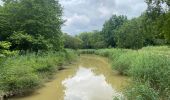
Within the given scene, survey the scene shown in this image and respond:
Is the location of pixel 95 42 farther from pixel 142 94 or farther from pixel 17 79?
pixel 142 94

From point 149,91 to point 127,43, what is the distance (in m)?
28.4

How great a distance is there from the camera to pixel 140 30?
31.8 metres

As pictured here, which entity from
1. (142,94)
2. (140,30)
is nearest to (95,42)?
(140,30)

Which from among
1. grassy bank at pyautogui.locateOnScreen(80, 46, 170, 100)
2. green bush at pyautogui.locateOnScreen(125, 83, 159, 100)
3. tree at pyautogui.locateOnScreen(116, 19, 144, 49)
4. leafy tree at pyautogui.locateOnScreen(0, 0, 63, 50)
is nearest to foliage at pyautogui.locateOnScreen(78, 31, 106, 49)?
tree at pyautogui.locateOnScreen(116, 19, 144, 49)

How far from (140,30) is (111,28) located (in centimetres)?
3357

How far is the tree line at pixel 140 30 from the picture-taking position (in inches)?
414

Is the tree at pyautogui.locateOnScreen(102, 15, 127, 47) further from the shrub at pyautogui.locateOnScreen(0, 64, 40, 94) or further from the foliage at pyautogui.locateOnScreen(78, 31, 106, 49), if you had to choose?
the shrub at pyautogui.locateOnScreen(0, 64, 40, 94)

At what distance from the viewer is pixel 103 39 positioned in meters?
67.2

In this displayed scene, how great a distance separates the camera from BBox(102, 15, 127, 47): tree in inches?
2530

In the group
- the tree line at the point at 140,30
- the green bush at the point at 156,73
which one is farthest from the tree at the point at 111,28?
the green bush at the point at 156,73

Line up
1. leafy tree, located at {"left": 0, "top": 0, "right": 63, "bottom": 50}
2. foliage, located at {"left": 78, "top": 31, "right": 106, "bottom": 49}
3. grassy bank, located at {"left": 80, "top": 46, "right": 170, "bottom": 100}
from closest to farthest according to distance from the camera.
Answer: grassy bank, located at {"left": 80, "top": 46, "right": 170, "bottom": 100}, leafy tree, located at {"left": 0, "top": 0, "right": 63, "bottom": 50}, foliage, located at {"left": 78, "top": 31, "right": 106, "bottom": 49}

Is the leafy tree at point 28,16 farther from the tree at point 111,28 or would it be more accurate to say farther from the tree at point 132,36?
the tree at point 111,28

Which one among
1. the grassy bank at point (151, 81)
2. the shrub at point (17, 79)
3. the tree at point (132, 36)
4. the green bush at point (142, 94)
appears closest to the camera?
the green bush at point (142, 94)

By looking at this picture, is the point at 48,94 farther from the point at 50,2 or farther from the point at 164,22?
the point at 50,2
